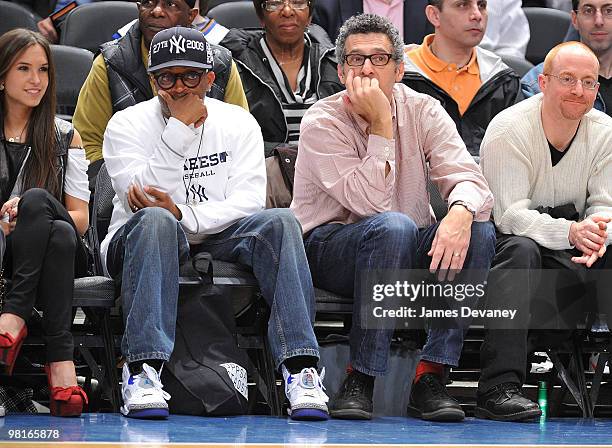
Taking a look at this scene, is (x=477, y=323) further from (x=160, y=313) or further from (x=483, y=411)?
(x=160, y=313)

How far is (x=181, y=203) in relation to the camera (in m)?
4.07

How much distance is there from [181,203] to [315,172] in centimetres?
47

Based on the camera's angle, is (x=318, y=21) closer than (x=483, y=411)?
No

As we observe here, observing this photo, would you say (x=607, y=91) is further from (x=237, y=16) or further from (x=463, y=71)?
(x=237, y=16)

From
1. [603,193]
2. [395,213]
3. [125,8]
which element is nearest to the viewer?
[395,213]

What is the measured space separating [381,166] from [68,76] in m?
1.89

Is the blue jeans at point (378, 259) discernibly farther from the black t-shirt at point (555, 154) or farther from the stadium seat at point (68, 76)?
the stadium seat at point (68, 76)

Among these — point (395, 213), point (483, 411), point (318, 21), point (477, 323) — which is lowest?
point (483, 411)

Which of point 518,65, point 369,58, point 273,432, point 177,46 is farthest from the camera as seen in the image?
point 518,65

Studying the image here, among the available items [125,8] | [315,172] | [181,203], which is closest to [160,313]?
[181,203]

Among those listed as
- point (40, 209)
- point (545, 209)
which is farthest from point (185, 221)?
point (545, 209)

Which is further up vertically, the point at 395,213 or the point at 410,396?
the point at 395,213

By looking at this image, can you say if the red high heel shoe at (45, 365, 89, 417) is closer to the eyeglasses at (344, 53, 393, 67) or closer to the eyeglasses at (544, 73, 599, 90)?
the eyeglasses at (344, 53, 393, 67)

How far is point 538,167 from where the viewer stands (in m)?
4.33
